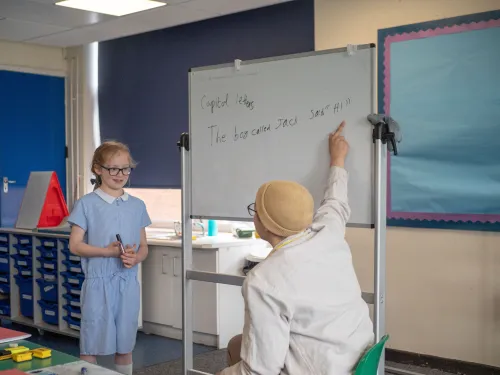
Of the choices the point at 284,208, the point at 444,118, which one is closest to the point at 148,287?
the point at 444,118

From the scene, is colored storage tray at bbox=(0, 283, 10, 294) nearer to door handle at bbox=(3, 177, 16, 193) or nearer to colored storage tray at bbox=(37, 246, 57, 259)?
colored storage tray at bbox=(37, 246, 57, 259)

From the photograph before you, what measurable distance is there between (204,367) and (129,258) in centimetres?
171

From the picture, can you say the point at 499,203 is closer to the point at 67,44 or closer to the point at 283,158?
the point at 283,158

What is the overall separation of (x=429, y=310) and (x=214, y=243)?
4.84 ft

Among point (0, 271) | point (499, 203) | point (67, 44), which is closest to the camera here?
point (499, 203)

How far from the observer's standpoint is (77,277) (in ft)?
16.5

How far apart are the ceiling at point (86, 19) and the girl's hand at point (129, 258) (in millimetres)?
2425

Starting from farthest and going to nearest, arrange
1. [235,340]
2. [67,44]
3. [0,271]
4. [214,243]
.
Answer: [67,44]
[0,271]
[214,243]
[235,340]

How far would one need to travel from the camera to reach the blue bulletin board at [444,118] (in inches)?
154

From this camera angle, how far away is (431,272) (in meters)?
4.21

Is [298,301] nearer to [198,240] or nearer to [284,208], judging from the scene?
[284,208]

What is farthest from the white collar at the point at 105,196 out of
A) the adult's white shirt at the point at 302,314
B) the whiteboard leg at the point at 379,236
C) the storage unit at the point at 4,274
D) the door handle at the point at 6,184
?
the door handle at the point at 6,184

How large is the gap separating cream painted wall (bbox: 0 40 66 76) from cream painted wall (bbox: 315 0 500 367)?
10.2ft

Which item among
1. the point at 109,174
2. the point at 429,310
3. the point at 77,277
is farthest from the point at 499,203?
the point at 77,277
